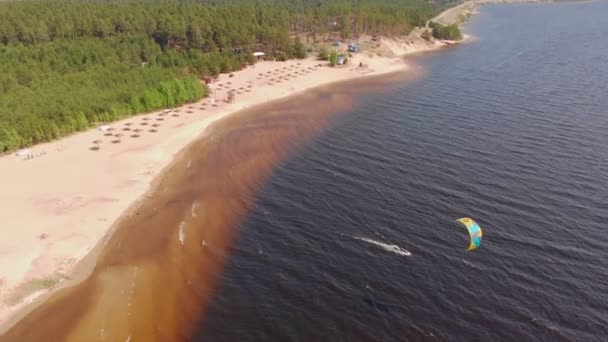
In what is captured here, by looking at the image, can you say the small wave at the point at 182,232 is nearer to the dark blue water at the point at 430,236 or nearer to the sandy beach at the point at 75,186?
the dark blue water at the point at 430,236

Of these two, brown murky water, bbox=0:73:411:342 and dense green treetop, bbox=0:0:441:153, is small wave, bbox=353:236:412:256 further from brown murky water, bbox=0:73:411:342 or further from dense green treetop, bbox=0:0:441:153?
dense green treetop, bbox=0:0:441:153

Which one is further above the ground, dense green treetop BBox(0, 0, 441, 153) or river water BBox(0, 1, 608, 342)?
dense green treetop BBox(0, 0, 441, 153)

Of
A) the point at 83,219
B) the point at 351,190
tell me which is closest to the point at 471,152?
the point at 351,190

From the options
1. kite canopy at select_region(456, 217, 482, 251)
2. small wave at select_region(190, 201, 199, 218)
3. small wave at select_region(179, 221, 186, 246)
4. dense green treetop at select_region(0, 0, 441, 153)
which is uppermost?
dense green treetop at select_region(0, 0, 441, 153)

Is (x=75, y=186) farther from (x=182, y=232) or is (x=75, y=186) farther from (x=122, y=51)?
(x=122, y=51)

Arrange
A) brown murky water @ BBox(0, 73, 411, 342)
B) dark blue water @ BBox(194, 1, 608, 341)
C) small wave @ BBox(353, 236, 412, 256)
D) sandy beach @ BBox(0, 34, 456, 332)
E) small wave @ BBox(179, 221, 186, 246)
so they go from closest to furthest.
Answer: brown murky water @ BBox(0, 73, 411, 342) → dark blue water @ BBox(194, 1, 608, 341) → sandy beach @ BBox(0, 34, 456, 332) → small wave @ BBox(353, 236, 412, 256) → small wave @ BBox(179, 221, 186, 246)

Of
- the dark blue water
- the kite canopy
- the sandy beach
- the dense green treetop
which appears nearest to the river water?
the dark blue water
